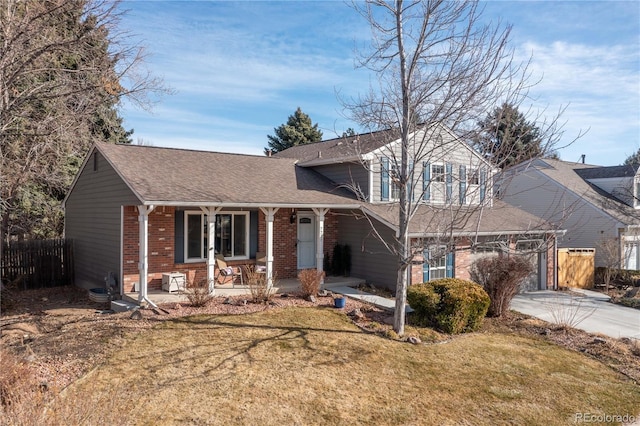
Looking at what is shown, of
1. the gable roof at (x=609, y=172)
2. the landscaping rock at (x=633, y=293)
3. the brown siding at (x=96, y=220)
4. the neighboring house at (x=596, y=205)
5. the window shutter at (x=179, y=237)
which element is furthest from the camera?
the gable roof at (x=609, y=172)

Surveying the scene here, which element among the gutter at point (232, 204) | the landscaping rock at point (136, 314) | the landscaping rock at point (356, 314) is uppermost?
the gutter at point (232, 204)

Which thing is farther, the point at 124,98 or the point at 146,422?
the point at 124,98

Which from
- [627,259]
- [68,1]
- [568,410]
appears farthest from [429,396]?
[627,259]

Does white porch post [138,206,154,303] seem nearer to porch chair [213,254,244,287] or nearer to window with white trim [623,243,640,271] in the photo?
porch chair [213,254,244,287]

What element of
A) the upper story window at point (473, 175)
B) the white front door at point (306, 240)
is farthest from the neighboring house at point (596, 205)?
the upper story window at point (473, 175)

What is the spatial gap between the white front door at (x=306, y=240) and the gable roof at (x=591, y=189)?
10820mm

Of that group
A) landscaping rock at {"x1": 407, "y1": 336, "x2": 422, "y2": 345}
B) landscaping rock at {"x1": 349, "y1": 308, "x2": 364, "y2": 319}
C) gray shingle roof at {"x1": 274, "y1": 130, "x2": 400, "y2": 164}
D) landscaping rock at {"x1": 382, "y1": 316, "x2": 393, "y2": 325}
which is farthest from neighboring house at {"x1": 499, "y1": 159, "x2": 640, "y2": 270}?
landscaping rock at {"x1": 407, "y1": 336, "x2": 422, "y2": 345}

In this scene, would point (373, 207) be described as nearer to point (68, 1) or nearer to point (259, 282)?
point (259, 282)

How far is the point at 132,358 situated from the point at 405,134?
6.75 metres

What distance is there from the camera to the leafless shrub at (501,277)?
11641 millimetres

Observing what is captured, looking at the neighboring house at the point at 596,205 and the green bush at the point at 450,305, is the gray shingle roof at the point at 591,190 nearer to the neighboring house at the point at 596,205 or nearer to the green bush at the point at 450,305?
the neighboring house at the point at 596,205

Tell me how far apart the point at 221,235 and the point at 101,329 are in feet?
17.9

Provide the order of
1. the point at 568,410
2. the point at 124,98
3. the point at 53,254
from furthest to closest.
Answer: the point at 53,254 → the point at 124,98 → the point at 568,410

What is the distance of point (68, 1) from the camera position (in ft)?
34.9
